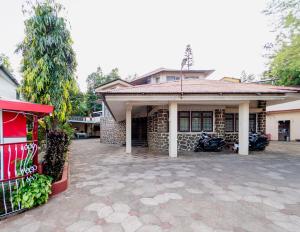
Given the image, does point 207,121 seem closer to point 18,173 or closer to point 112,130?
point 18,173

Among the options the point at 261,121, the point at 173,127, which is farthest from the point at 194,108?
the point at 261,121

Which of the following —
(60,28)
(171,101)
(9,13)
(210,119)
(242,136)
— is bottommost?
(242,136)

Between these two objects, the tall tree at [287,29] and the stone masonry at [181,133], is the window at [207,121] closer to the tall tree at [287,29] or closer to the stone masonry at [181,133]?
the stone masonry at [181,133]

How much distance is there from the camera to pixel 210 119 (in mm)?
9594

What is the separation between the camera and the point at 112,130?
15.5m

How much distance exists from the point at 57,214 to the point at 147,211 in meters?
1.54

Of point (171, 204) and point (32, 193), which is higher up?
point (32, 193)

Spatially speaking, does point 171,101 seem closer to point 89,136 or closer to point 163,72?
point 163,72

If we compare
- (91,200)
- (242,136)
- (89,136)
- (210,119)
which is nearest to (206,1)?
(210,119)

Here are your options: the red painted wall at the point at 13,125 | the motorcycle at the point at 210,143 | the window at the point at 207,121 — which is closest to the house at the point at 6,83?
the red painted wall at the point at 13,125

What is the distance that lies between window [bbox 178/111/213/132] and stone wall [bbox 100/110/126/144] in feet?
20.7

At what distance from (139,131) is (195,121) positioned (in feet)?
19.6

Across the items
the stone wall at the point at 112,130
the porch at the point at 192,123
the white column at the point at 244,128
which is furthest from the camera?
the stone wall at the point at 112,130

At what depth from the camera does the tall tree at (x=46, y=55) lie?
15.7 ft
